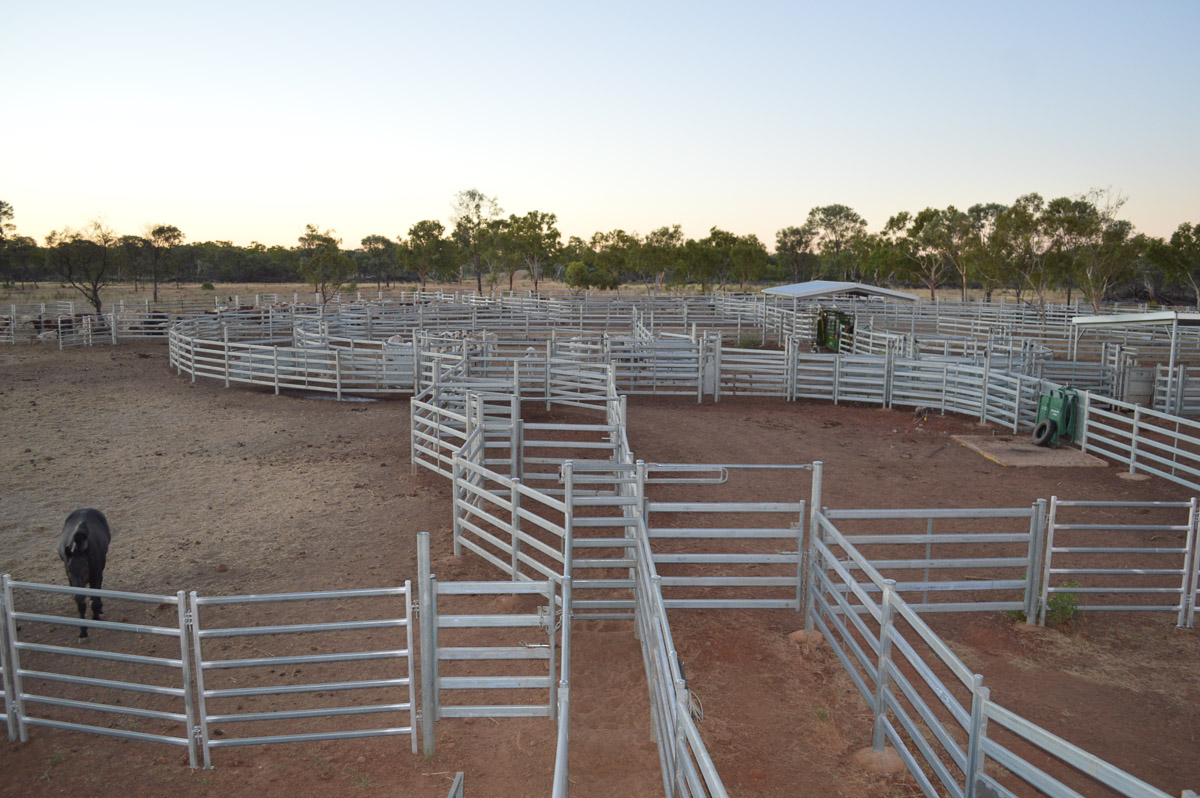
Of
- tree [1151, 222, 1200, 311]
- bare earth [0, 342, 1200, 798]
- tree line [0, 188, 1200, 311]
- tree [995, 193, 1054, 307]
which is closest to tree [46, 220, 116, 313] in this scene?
tree line [0, 188, 1200, 311]

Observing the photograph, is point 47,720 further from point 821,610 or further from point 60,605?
Answer: point 821,610

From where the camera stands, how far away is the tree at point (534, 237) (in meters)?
66.2

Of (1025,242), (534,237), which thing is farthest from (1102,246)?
(534,237)

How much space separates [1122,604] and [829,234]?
9920 cm

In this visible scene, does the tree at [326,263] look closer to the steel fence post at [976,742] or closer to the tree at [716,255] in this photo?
the tree at [716,255]

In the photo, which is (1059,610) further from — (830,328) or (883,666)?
(830,328)

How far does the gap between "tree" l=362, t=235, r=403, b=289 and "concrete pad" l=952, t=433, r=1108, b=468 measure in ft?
254

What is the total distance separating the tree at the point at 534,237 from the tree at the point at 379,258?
81.1 ft

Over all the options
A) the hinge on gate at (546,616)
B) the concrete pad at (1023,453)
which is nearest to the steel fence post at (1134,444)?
the concrete pad at (1023,453)

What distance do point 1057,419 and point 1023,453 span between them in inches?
42.4

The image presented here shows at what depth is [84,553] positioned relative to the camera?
7355 millimetres

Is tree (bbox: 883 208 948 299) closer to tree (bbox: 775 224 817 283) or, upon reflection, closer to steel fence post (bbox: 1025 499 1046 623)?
tree (bbox: 775 224 817 283)

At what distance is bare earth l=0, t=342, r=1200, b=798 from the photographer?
5203mm

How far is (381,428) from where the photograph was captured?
53.7 ft
